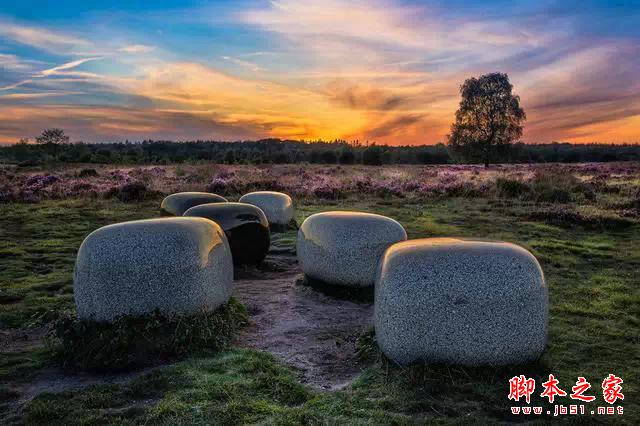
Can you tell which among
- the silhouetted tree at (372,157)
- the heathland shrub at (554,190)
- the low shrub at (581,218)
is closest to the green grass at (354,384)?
the low shrub at (581,218)

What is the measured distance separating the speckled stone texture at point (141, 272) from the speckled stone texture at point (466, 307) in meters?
2.64

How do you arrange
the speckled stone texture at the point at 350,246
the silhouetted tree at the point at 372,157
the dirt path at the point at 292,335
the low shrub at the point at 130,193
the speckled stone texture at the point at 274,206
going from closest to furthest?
1. the dirt path at the point at 292,335
2. the speckled stone texture at the point at 350,246
3. the speckled stone texture at the point at 274,206
4. the low shrub at the point at 130,193
5. the silhouetted tree at the point at 372,157

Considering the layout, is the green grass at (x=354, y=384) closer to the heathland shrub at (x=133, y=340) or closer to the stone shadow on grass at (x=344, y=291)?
the heathland shrub at (x=133, y=340)

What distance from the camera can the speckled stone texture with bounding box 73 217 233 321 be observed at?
6195 millimetres

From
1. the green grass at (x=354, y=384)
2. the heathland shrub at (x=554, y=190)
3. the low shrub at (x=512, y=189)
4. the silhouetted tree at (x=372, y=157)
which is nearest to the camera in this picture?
the green grass at (x=354, y=384)

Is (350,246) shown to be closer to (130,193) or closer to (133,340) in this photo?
(133,340)

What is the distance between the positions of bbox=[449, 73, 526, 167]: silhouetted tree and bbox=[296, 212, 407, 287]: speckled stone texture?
50.5 meters

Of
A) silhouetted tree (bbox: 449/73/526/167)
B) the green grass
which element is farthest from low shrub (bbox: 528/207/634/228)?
silhouetted tree (bbox: 449/73/526/167)

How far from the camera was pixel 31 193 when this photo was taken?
22906 mm

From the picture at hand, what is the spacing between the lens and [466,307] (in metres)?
5.12

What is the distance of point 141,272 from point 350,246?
3553mm

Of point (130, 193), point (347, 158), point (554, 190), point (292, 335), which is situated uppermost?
point (347, 158)

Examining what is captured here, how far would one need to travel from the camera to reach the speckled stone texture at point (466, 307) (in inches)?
203

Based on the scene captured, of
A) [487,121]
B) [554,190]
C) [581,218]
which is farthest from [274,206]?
[487,121]
